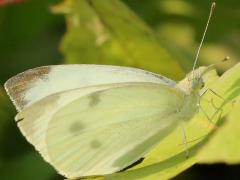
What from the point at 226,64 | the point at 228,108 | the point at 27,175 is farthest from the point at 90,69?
the point at 226,64

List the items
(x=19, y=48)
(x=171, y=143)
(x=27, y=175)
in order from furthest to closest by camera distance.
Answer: (x=19, y=48)
(x=27, y=175)
(x=171, y=143)

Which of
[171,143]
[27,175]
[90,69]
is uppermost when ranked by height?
[90,69]

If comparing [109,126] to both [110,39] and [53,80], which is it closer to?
[53,80]

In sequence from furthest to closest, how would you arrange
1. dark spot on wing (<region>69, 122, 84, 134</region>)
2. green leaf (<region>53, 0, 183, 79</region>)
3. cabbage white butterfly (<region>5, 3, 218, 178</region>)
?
green leaf (<region>53, 0, 183, 79</region>) < dark spot on wing (<region>69, 122, 84, 134</region>) < cabbage white butterfly (<region>5, 3, 218, 178</region>)

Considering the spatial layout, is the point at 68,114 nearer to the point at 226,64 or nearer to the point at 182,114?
the point at 182,114

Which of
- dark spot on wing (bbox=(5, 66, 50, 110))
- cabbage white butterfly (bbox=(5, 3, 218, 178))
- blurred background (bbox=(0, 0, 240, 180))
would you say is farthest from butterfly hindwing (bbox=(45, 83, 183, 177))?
blurred background (bbox=(0, 0, 240, 180))

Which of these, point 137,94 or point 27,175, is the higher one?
point 137,94

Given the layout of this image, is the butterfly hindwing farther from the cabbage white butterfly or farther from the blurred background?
the blurred background
